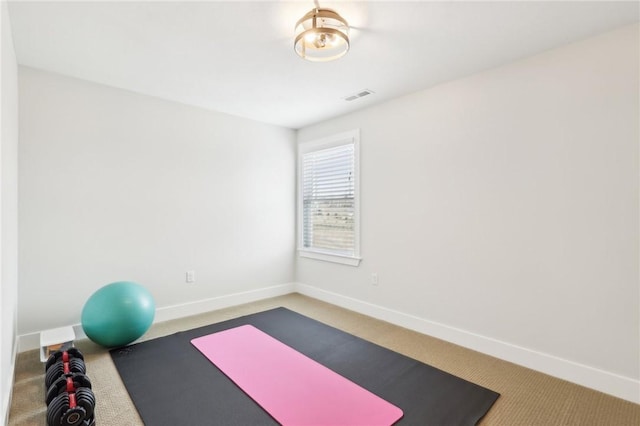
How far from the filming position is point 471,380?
228 cm

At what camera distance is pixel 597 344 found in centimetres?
221

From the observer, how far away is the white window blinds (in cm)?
401

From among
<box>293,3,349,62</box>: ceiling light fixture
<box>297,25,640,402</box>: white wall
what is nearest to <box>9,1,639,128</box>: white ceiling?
<box>293,3,349,62</box>: ceiling light fixture

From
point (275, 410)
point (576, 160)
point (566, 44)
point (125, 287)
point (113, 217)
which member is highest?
point (566, 44)

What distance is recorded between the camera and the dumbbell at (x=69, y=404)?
1668mm

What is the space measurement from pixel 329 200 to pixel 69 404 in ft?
A: 10.4

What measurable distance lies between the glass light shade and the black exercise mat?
7.45ft

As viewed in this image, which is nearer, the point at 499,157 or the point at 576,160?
the point at 576,160

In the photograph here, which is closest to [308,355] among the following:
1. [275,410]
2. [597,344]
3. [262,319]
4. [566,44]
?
[275,410]

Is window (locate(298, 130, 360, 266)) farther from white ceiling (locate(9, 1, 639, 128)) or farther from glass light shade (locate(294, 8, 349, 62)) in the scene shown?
glass light shade (locate(294, 8, 349, 62))

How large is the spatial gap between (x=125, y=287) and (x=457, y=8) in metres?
3.15

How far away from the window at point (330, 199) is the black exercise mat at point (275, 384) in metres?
1.29

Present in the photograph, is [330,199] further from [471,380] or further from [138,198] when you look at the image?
[471,380]

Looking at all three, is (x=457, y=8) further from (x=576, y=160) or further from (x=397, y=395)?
(x=397, y=395)
